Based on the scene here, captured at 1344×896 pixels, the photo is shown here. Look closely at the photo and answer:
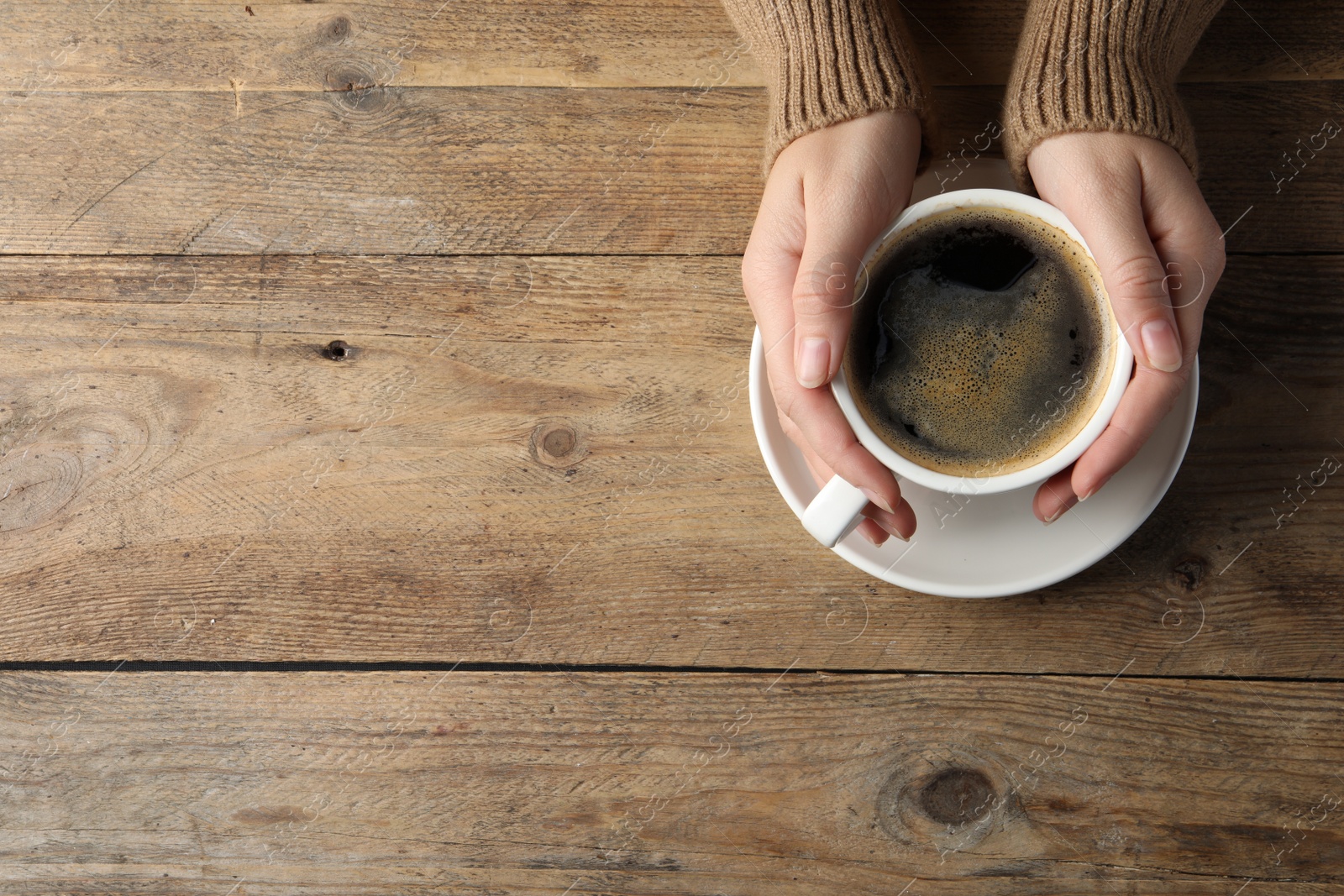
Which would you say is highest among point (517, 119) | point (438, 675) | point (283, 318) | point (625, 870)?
point (517, 119)

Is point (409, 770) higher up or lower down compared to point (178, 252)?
lower down

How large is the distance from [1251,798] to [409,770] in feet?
2.53

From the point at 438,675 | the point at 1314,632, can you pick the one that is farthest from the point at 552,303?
the point at 1314,632

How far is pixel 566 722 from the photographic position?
82 centimetres

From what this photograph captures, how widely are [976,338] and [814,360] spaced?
5.1 inches

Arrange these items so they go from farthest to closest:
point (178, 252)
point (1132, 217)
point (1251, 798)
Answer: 1. point (178, 252)
2. point (1251, 798)
3. point (1132, 217)

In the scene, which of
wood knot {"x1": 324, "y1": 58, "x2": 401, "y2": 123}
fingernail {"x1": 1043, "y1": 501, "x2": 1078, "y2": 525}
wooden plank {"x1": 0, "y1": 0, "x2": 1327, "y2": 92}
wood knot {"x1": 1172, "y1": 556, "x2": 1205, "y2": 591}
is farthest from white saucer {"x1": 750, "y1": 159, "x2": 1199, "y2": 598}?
wood knot {"x1": 324, "y1": 58, "x2": 401, "y2": 123}

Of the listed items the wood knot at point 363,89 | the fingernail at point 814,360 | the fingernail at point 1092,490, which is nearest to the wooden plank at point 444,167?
the wood knot at point 363,89

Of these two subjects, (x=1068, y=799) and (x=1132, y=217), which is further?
(x=1068, y=799)

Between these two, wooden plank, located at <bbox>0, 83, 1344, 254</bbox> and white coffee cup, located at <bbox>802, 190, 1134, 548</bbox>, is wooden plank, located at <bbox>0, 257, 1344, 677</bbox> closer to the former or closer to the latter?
wooden plank, located at <bbox>0, 83, 1344, 254</bbox>

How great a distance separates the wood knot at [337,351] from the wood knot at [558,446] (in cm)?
21

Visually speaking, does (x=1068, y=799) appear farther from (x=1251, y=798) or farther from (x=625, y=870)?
(x=625, y=870)

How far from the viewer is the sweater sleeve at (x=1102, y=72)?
2.28 feet

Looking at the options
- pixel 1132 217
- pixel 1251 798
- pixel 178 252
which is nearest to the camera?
pixel 1132 217
